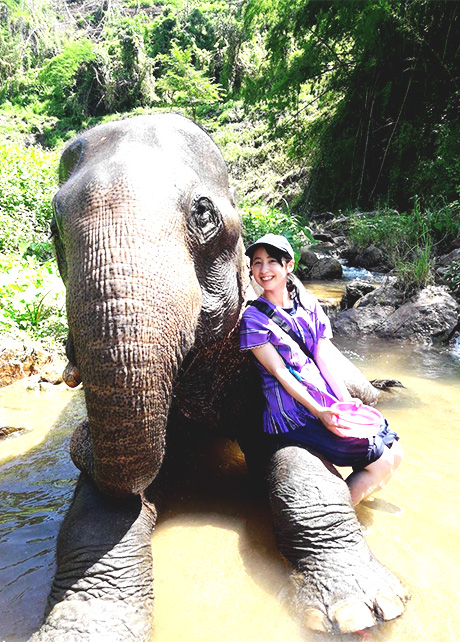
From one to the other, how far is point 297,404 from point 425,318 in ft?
12.9

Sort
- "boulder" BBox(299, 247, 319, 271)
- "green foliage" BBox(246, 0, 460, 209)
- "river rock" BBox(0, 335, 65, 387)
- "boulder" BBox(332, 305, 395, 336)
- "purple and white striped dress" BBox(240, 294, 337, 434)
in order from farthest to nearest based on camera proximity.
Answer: "green foliage" BBox(246, 0, 460, 209) < "boulder" BBox(299, 247, 319, 271) < "boulder" BBox(332, 305, 395, 336) < "river rock" BBox(0, 335, 65, 387) < "purple and white striped dress" BBox(240, 294, 337, 434)

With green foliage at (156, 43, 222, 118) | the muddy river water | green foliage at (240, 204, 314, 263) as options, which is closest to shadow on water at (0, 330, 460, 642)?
the muddy river water

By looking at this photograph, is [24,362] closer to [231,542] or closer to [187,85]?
[231,542]

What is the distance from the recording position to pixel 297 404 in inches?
86.0

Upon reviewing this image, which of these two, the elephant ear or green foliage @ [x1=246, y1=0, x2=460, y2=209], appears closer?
the elephant ear

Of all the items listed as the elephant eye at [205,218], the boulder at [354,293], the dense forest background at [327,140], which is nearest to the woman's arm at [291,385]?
the elephant eye at [205,218]

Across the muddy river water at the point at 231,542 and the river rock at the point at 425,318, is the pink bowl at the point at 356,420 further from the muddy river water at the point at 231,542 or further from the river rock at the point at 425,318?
the river rock at the point at 425,318

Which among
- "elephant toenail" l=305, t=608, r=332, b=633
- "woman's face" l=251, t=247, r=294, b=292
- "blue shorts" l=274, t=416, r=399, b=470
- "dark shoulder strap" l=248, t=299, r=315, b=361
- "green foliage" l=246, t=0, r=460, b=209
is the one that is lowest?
"elephant toenail" l=305, t=608, r=332, b=633

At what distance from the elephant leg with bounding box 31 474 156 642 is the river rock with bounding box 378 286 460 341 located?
14.0ft

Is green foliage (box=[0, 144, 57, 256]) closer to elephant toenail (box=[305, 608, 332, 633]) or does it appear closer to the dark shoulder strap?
the dark shoulder strap

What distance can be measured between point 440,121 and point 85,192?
47.7 ft

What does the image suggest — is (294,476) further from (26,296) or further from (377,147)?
(377,147)

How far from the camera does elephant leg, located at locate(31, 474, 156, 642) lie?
1.58 metres

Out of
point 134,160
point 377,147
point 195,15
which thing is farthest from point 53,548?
point 195,15
